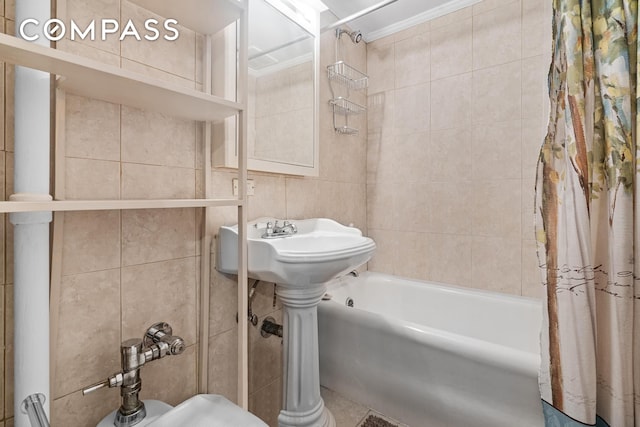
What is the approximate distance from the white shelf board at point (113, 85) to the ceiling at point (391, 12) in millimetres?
1267

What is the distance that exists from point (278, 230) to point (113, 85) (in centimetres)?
78

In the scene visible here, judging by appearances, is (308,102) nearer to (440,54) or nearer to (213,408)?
(440,54)

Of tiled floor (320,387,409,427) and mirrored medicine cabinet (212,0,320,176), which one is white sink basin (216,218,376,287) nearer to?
mirrored medicine cabinet (212,0,320,176)

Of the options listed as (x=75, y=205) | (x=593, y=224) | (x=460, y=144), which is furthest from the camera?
(x=460, y=144)

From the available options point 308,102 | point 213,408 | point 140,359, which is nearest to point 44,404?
point 140,359

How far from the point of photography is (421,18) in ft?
6.44

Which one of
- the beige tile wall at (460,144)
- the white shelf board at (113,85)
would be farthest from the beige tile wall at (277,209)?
the white shelf board at (113,85)

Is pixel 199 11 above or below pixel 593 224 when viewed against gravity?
above

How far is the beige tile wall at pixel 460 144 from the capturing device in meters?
1.67

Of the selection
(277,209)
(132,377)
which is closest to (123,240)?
(132,377)

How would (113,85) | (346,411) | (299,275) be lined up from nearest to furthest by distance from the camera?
(113,85) → (299,275) → (346,411)

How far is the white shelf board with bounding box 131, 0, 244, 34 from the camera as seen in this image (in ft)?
3.07

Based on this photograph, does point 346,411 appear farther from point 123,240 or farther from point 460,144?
point 460,144

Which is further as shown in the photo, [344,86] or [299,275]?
[344,86]
